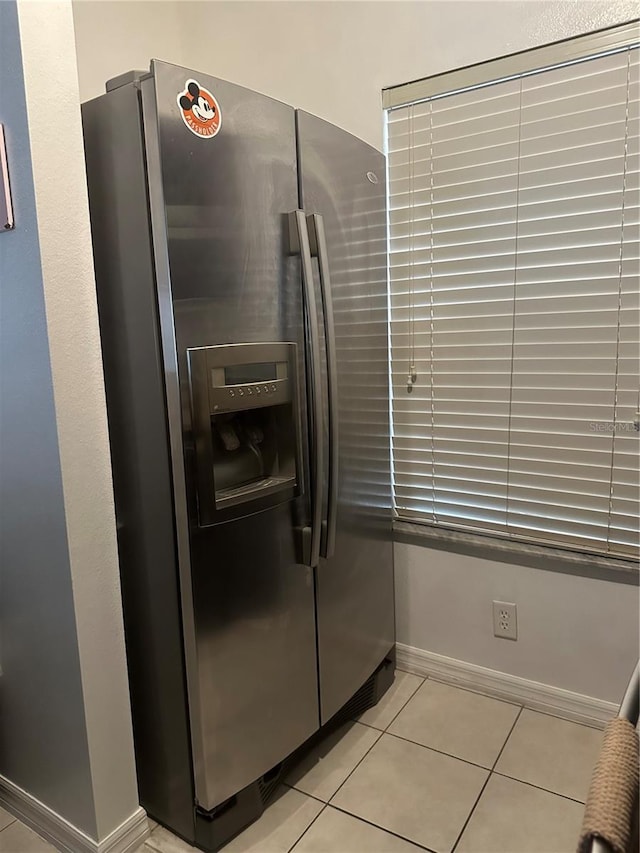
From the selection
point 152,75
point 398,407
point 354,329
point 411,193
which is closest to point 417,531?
point 398,407

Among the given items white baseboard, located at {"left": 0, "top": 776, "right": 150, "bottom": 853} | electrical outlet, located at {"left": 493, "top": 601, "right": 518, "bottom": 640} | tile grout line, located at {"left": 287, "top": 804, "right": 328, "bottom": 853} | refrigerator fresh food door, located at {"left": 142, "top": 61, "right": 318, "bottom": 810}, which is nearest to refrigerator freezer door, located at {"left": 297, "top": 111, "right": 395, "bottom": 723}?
refrigerator fresh food door, located at {"left": 142, "top": 61, "right": 318, "bottom": 810}

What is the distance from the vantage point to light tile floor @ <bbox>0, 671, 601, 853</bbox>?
61.4 inches

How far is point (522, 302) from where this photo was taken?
1.88 m

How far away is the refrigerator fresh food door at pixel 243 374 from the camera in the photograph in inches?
51.8

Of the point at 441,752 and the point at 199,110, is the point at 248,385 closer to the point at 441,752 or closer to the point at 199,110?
the point at 199,110

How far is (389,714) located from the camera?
2.05 m

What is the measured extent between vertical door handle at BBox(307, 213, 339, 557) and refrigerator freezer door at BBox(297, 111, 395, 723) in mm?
26

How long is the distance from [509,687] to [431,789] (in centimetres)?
51

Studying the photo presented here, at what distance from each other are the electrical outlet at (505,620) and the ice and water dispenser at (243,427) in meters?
0.92

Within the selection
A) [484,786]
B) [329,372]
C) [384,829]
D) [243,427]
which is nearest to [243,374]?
[243,427]

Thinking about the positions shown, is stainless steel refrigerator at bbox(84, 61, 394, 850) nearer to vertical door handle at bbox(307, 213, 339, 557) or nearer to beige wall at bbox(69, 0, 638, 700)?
vertical door handle at bbox(307, 213, 339, 557)

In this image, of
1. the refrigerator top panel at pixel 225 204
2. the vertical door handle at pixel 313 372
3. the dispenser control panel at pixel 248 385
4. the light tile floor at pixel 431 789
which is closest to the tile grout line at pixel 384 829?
the light tile floor at pixel 431 789

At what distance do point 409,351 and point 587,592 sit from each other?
0.96m

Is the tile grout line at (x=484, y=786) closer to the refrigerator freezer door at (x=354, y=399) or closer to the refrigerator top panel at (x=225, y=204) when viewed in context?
the refrigerator freezer door at (x=354, y=399)
